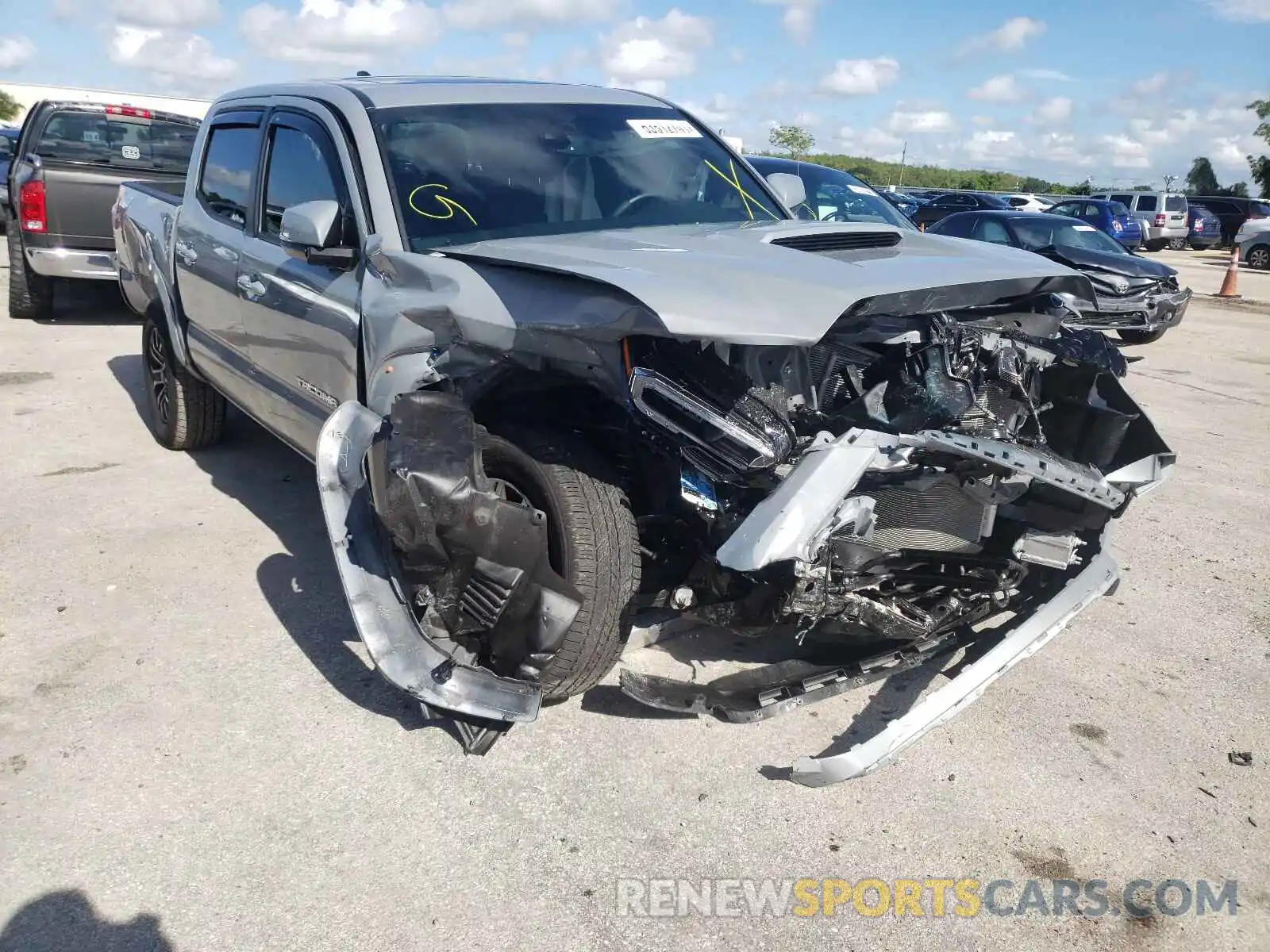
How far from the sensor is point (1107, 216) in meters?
22.3

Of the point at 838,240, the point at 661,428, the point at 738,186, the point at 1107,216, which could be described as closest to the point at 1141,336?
the point at 738,186

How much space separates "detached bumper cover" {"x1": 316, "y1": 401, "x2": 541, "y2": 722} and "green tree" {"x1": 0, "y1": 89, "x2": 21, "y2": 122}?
60637mm

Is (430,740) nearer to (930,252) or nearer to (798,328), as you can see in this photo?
(798,328)

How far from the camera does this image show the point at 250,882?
250 centimetres

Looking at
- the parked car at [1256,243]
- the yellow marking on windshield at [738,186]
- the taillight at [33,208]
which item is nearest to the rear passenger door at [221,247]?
the yellow marking on windshield at [738,186]

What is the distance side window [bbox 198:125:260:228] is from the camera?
4414 mm

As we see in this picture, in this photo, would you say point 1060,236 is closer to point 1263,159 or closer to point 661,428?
point 661,428

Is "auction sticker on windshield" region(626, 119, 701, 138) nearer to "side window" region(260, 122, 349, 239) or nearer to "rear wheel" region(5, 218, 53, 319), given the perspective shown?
"side window" region(260, 122, 349, 239)

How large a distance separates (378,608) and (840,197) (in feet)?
25.4

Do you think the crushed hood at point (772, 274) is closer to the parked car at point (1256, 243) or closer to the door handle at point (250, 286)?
the door handle at point (250, 286)

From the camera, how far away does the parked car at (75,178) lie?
8844mm

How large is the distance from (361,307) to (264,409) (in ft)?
4.21

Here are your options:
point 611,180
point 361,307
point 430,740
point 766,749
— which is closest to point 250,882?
point 430,740

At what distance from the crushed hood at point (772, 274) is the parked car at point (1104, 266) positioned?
22.4 ft
